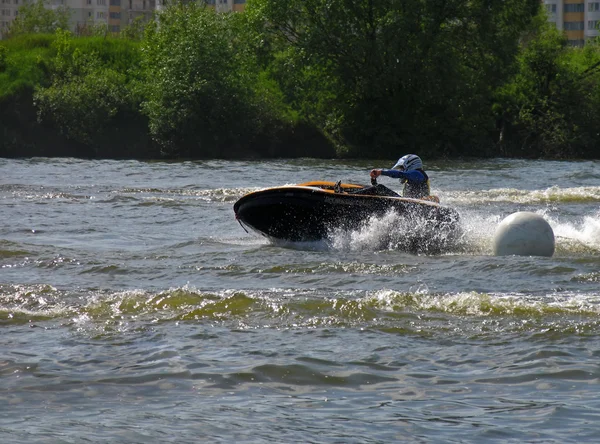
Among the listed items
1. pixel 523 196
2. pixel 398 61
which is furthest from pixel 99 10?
pixel 523 196

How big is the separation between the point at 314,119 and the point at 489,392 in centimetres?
4104

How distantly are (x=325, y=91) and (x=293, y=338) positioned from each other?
3889 centimetres

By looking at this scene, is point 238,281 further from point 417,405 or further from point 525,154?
point 525,154

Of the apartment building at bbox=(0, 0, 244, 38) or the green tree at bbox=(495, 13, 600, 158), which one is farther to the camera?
the apartment building at bbox=(0, 0, 244, 38)

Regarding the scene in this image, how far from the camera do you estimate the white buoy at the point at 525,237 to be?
13547 mm

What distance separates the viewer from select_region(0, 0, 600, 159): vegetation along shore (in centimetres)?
4453

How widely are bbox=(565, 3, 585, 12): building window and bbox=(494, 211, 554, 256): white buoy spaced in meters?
117

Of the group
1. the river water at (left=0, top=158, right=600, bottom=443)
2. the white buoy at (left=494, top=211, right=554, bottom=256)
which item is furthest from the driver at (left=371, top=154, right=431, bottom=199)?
the white buoy at (left=494, top=211, right=554, bottom=256)

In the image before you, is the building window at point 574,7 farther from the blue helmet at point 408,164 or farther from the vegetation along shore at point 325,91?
the blue helmet at point 408,164

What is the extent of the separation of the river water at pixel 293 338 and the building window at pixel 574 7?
114 meters

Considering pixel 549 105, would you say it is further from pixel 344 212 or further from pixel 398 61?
pixel 344 212

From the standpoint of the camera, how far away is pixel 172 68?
44.2 m

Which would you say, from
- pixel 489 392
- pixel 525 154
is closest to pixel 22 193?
pixel 489 392

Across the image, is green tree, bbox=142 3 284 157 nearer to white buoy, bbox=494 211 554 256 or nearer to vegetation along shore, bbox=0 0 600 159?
vegetation along shore, bbox=0 0 600 159
